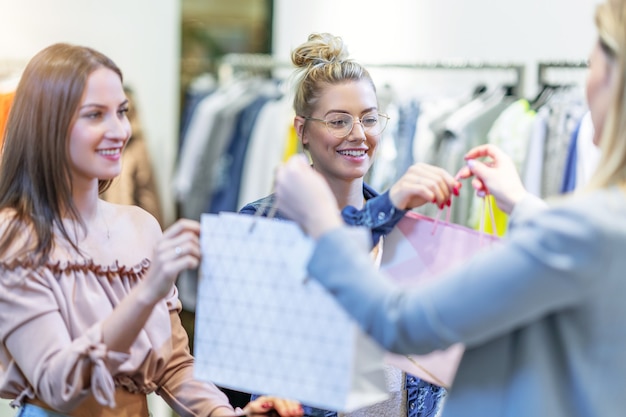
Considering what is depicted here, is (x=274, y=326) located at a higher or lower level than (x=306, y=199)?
lower

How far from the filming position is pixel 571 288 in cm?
114

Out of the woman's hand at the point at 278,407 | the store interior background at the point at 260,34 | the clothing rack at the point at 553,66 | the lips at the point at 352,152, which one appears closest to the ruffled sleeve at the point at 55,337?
the woman's hand at the point at 278,407

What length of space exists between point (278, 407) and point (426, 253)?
14.7 inches

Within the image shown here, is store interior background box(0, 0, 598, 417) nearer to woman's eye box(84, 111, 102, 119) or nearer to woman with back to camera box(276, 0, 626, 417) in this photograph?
woman's eye box(84, 111, 102, 119)

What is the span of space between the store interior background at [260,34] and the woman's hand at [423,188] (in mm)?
2227

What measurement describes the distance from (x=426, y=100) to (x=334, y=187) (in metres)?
1.97

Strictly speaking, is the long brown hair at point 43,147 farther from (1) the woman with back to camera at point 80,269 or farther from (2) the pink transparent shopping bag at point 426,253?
(2) the pink transparent shopping bag at point 426,253

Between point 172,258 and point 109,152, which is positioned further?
point 109,152

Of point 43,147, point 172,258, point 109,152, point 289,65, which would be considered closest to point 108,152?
point 109,152

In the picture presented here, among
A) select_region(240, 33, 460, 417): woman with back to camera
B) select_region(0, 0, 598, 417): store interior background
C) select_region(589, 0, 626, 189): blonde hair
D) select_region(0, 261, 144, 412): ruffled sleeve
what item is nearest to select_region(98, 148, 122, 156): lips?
select_region(0, 261, 144, 412): ruffled sleeve

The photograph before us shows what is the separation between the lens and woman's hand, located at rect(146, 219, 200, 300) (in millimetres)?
1432

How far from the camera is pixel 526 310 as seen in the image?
1148 mm

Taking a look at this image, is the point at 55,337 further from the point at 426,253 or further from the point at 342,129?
the point at 342,129

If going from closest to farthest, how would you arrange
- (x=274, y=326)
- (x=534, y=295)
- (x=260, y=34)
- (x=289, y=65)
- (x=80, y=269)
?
(x=534, y=295)
(x=274, y=326)
(x=80, y=269)
(x=289, y=65)
(x=260, y=34)
